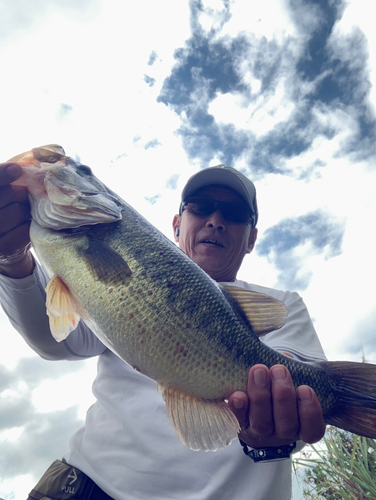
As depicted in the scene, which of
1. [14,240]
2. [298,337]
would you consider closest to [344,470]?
[298,337]

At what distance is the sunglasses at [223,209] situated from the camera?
431 cm

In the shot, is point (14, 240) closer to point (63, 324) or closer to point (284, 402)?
point (63, 324)

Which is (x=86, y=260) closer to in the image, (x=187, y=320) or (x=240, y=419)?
(x=187, y=320)

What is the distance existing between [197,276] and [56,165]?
1444mm

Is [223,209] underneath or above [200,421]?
above

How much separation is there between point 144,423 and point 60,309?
4.28 ft

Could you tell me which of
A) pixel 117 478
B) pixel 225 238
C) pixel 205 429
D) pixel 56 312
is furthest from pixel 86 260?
pixel 225 238

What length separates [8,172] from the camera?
2.10 m

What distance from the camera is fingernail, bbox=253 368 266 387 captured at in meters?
1.74

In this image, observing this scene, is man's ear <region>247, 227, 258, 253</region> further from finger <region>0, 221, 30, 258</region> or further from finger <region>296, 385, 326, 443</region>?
finger <region>0, 221, 30, 258</region>

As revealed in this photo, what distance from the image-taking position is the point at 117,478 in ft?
7.72

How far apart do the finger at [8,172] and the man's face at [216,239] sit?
8.25 feet

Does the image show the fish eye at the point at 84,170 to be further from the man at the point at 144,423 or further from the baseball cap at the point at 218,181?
the baseball cap at the point at 218,181

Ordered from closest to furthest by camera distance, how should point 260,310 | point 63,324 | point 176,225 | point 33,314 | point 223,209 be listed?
point 63,324 < point 260,310 < point 33,314 < point 223,209 < point 176,225
